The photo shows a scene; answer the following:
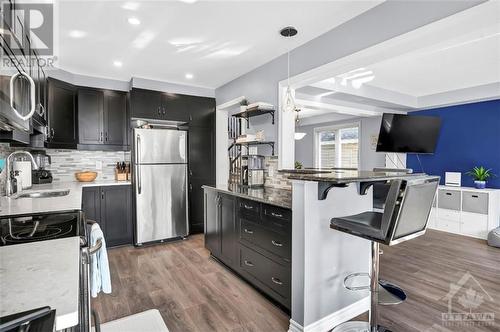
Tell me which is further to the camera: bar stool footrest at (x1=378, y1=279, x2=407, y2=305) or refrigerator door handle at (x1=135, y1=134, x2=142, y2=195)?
refrigerator door handle at (x1=135, y1=134, x2=142, y2=195)

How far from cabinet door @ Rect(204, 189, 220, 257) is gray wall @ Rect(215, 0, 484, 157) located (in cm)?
90

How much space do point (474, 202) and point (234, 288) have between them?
442cm

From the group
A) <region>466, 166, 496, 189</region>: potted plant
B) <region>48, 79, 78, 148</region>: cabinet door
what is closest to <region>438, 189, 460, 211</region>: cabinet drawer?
<region>466, 166, 496, 189</region>: potted plant

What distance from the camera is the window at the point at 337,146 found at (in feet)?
22.9

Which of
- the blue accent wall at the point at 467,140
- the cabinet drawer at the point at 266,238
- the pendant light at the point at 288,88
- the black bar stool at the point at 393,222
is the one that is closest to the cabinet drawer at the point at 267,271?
the cabinet drawer at the point at 266,238

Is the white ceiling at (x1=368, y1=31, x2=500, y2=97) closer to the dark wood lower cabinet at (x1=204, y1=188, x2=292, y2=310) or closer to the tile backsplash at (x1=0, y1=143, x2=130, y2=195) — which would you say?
the dark wood lower cabinet at (x1=204, y1=188, x2=292, y2=310)

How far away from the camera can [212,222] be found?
11.2ft

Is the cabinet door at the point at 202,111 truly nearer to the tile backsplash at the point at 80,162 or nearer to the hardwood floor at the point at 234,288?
the tile backsplash at the point at 80,162

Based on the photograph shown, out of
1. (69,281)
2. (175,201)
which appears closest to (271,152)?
(175,201)

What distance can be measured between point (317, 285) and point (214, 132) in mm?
3252

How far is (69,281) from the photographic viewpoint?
729 mm

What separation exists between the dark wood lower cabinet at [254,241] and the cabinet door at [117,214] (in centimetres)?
141

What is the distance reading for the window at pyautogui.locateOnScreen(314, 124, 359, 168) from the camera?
6984mm

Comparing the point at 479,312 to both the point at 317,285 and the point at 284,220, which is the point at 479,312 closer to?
the point at 317,285
